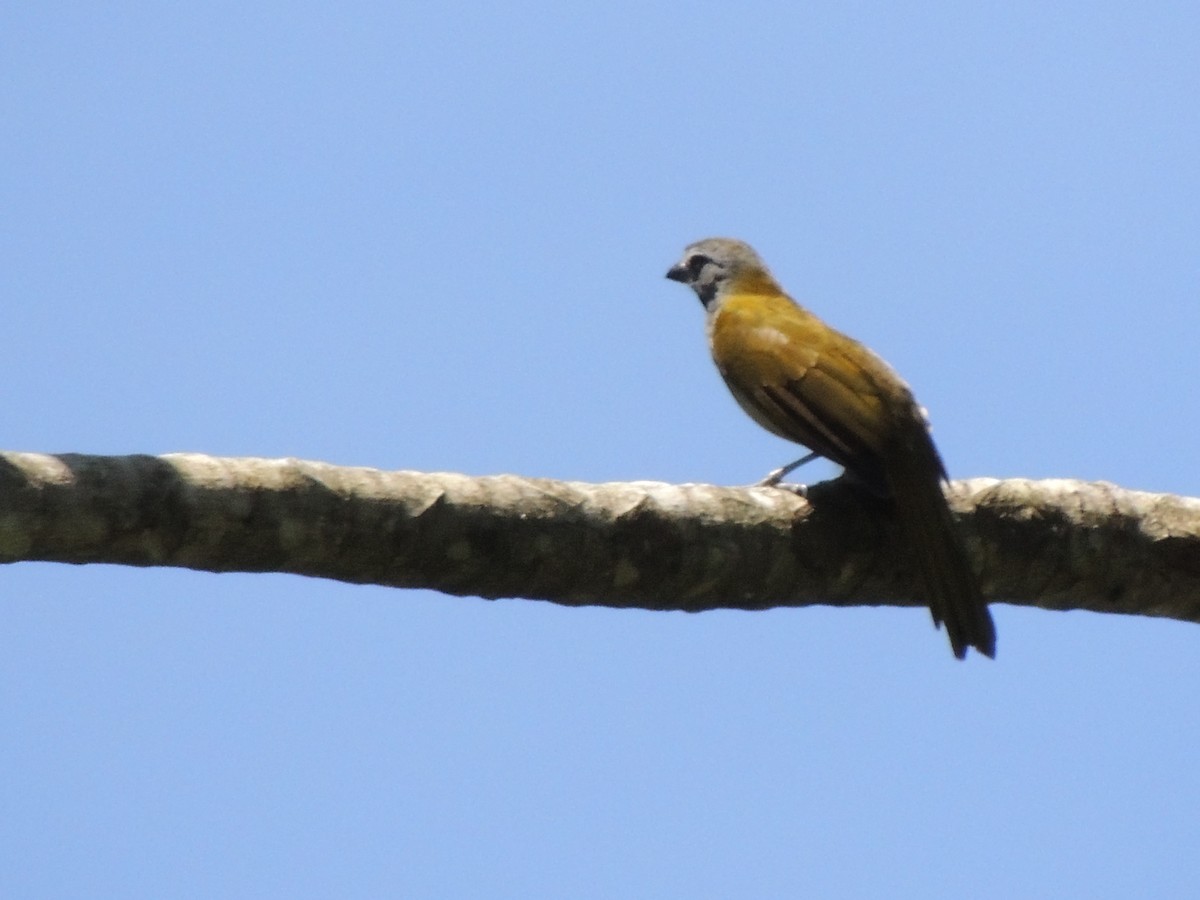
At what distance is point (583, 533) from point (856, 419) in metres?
1.62

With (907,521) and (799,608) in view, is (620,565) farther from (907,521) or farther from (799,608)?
(907,521)

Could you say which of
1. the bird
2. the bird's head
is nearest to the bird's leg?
the bird

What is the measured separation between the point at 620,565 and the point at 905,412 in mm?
1688

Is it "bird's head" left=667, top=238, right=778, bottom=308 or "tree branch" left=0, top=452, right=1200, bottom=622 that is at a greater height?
"bird's head" left=667, top=238, right=778, bottom=308

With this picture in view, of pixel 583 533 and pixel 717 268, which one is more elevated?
pixel 717 268

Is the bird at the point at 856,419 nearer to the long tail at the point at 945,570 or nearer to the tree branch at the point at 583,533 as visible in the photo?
the long tail at the point at 945,570

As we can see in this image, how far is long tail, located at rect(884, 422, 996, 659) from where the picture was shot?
4965mm

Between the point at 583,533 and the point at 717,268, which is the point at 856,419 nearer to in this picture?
the point at 583,533

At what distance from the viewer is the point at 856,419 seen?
5.70m

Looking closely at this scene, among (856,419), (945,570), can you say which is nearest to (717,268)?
(856,419)

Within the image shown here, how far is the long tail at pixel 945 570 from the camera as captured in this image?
496cm

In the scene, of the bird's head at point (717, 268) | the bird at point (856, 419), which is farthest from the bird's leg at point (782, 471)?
the bird's head at point (717, 268)

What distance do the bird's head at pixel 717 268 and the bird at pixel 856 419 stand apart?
53 centimetres

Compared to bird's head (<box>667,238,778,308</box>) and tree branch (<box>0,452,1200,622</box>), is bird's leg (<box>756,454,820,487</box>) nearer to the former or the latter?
tree branch (<box>0,452,1200,622</box>)
